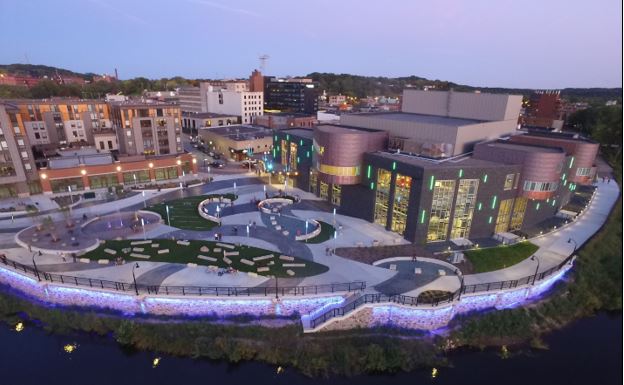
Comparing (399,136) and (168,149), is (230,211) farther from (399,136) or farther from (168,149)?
(168,149)

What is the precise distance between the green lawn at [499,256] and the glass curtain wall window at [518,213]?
16.7 feet

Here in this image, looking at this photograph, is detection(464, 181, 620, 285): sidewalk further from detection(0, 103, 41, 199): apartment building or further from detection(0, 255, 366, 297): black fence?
detection(0, 103, 41, 199): apartment building

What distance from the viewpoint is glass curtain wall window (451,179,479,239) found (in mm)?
41531

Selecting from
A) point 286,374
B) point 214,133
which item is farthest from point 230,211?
point 214,133

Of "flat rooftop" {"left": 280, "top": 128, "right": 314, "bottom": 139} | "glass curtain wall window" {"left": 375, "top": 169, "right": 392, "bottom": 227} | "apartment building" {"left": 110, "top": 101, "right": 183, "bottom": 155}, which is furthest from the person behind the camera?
"apartment building" {"left": 110, "top": 101, "right": 183, "bottom": 155}

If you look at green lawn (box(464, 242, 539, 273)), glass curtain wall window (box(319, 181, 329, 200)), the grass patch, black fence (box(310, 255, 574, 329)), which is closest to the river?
black fence (box(310, 255, 574, 329))

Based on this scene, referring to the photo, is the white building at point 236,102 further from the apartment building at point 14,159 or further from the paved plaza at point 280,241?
the apartment building at point 14,159

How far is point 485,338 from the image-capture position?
3119cm

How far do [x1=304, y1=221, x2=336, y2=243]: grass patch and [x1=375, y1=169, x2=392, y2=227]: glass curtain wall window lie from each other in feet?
23.4

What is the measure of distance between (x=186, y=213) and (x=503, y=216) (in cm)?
4626

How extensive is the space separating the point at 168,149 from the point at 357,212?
49.9 metres

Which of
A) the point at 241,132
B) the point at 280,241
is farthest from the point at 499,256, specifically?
the point at 241,132

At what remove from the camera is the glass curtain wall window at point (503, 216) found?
147 ft

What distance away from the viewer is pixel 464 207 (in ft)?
139
